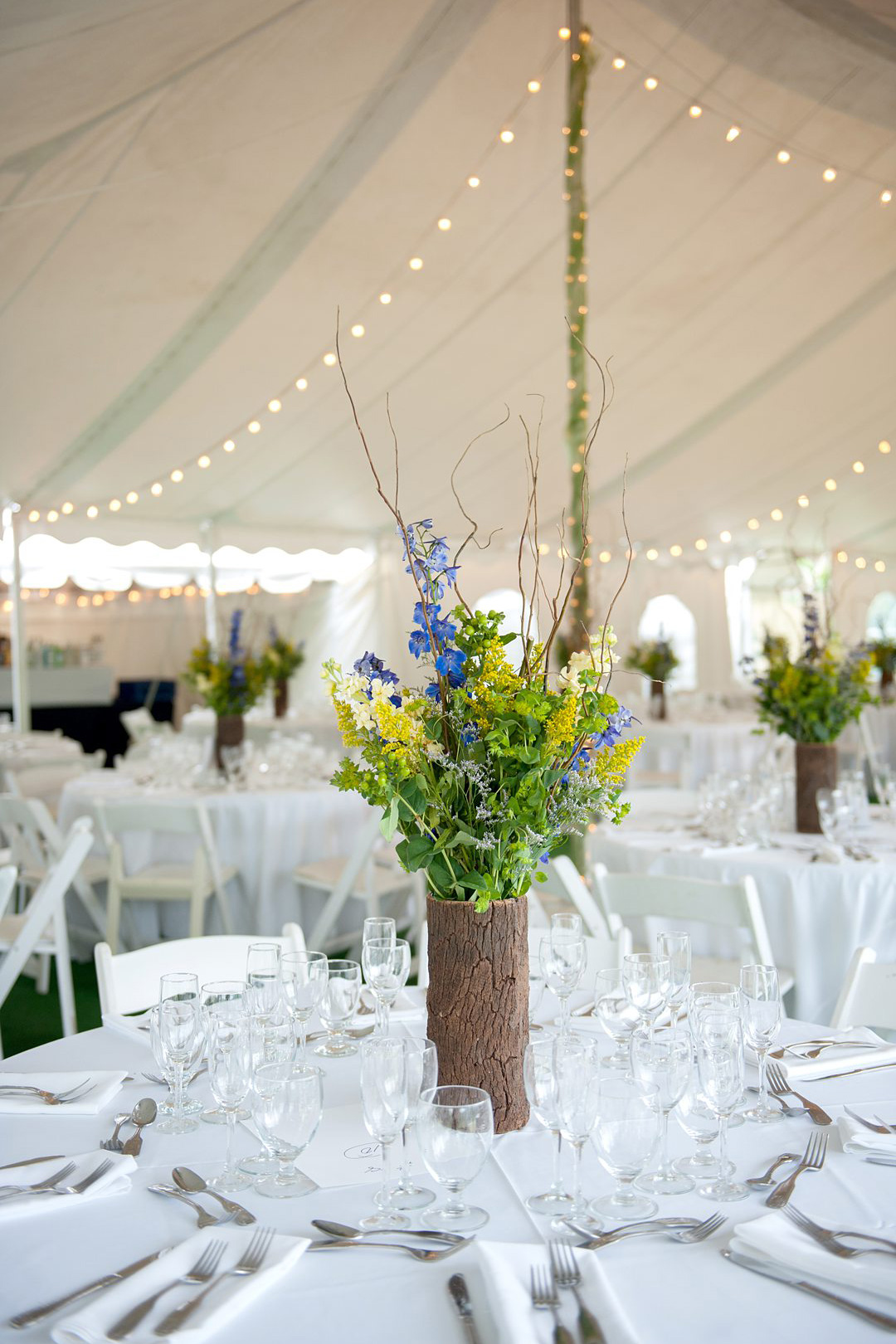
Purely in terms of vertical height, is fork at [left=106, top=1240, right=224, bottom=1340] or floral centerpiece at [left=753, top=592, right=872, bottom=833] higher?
floral centerpiece at [left=753, top=592, right=872, bottom=833]

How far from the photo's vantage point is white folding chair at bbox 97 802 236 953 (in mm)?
4406

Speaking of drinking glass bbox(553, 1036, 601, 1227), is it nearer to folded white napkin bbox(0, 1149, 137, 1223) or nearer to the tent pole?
folded white napkin bbox(0, 1149, 137, 1223)

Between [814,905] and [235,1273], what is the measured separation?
2518 millimetres

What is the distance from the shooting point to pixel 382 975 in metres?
1.90

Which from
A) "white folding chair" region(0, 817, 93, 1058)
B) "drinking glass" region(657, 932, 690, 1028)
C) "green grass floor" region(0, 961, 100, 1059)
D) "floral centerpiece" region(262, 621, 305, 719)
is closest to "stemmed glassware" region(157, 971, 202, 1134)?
"drinking glass" region(657, 932, 690, 1028)

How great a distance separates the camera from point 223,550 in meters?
10.9

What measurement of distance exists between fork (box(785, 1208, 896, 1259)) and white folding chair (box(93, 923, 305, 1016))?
120 centimetres

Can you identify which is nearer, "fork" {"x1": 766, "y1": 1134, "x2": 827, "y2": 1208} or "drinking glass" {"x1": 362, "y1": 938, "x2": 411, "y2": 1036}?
"fork" {"x1": 766, "y1": 1134, "x2": 827, "y2": 1208}

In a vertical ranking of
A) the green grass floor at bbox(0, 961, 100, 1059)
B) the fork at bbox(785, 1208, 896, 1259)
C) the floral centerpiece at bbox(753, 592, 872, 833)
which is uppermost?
the floral centerpiece at bbox(753, 592, 872, 833)

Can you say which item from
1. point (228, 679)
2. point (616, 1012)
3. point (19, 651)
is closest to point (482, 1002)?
point (616, 1012)

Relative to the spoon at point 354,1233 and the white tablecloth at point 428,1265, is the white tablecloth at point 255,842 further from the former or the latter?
the spoon at point 354,1233

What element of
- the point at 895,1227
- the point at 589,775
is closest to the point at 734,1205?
the point at 895,1227

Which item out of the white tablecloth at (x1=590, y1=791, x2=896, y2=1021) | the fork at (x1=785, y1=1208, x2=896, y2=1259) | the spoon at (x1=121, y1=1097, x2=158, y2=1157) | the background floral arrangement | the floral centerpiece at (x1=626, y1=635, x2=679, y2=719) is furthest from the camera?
the floral centerpiece at (x1=626, y1=635, x2=679, y2=719)

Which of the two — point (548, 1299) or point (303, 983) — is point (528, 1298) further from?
point (303, 983)
